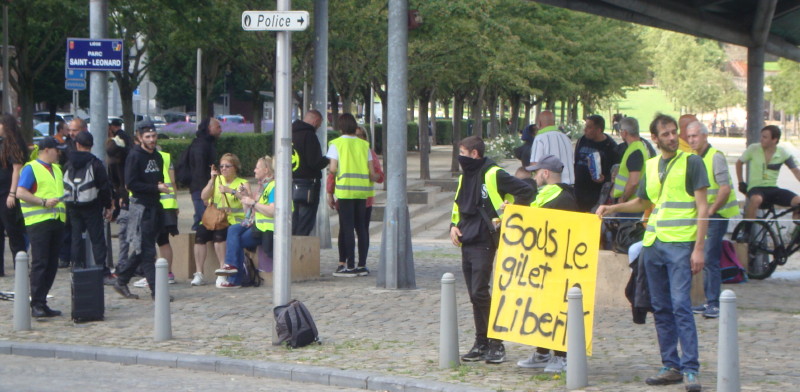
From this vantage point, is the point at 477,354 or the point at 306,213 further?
the point at 306,213

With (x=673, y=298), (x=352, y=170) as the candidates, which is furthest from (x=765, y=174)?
(x=673, y=298)

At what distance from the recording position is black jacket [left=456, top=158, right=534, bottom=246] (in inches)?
340

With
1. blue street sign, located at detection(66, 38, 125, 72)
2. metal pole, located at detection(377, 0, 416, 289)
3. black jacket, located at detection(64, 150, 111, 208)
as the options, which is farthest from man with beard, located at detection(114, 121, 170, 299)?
metal pole, located at detection(377, 0, 416, 289)

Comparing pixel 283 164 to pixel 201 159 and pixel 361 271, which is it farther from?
pixel 361 271

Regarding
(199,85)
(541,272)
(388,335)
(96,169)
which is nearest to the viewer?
(541,272)

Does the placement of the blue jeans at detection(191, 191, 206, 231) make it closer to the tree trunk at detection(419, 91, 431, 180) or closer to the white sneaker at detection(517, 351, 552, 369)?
the white sneaker at detection(517, 351, 552, 369)

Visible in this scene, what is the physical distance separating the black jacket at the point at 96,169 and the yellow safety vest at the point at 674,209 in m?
6.28

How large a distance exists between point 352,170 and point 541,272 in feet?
18.5

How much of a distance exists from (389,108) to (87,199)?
3.39m

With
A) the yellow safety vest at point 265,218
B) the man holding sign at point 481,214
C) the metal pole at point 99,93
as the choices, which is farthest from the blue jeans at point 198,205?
the man holding sign at point 481,214

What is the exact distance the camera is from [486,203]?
28.6 feet

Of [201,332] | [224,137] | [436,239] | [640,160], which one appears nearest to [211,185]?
[201,332]

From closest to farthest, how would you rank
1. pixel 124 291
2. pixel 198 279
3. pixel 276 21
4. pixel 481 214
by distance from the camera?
1. pixel 481 214
2. pixel 276 21
3. pixel 124 291
4. pixel 198 279

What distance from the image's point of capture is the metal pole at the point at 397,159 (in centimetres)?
1255
